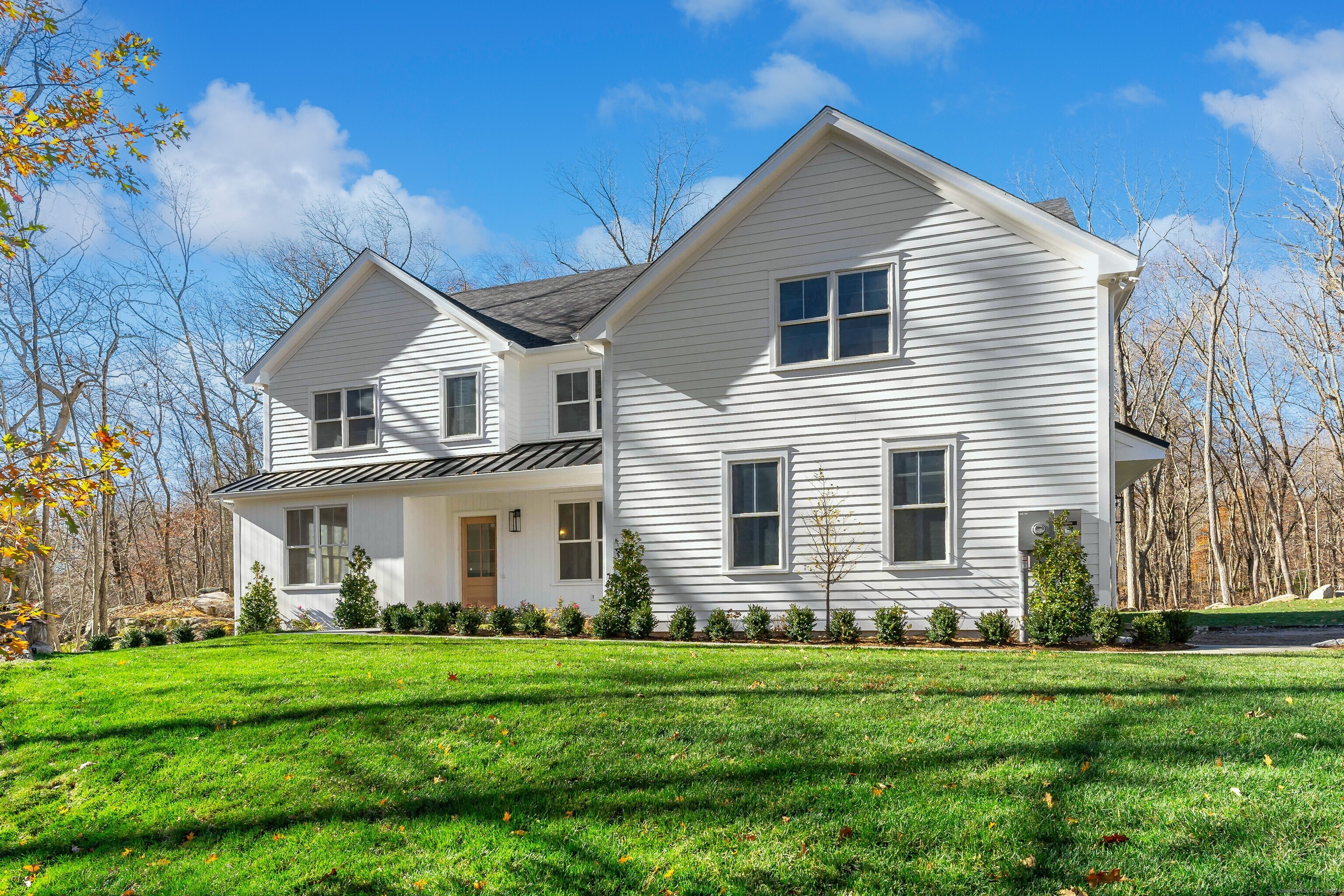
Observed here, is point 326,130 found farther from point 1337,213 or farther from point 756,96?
point 1337,213

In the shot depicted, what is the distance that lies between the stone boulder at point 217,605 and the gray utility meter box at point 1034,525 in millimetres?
18053

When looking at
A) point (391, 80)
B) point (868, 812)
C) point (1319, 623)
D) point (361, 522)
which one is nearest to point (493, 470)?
point (361, 522)

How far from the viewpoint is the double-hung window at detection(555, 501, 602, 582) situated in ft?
54.9

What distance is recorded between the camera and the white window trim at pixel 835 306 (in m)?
13.4

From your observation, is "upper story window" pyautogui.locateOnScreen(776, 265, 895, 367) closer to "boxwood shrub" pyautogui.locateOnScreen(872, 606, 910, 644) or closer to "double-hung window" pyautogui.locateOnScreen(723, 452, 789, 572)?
"double-hung window" pyautogui.locateOnScreen(723, 452, 789, 572)

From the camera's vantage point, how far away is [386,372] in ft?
62.2

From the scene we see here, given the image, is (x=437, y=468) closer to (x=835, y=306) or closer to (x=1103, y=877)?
(x=835, y=306)

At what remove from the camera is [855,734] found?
6.45 meters

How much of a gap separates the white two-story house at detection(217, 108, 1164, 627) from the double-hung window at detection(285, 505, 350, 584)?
61 millimetres

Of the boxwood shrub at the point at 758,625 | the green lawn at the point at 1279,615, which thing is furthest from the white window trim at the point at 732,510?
the green lawn at the point at 1279,615

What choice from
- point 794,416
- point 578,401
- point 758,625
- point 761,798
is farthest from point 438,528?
point 761,798

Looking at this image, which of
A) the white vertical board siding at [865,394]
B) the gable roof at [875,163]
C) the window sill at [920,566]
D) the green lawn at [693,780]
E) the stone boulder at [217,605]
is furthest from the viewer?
the stone boulder at [217,605]

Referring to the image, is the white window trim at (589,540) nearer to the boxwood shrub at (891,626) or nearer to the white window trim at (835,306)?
the white window trim at (835,306)

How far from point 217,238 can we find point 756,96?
1844cm
